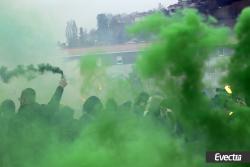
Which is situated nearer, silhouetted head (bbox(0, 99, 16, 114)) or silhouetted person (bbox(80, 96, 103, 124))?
silhouetted person (bbox(80, 96, 103, 124))

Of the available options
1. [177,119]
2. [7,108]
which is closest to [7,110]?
[7,108]

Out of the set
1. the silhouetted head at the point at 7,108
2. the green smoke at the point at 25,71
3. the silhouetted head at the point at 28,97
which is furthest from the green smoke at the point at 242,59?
the green smoke at the point at 25,71

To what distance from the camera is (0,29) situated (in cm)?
674

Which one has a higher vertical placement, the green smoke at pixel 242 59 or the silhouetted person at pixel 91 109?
the green smoke at pixel 242 59

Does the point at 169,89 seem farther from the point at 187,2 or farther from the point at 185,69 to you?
the point at 187,2

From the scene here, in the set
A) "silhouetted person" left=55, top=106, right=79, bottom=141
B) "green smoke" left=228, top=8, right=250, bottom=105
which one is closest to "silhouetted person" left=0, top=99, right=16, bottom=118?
"silhouetted person" left=55, top=106, right=79, bottom=141

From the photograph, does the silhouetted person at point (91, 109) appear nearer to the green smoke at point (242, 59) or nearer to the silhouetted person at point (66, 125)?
the silhouetted person at point (66, 125)

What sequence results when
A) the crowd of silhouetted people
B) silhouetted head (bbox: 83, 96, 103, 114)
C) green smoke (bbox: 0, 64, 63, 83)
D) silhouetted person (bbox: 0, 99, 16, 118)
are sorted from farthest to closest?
green smoke (bbox: 0, 64, 63, 83) < silhouetted head (bbox: 83, 96, 103, 114) < silhouetted person (bbox: 0, 99, 16, 118) < the crowd of silhouetted people

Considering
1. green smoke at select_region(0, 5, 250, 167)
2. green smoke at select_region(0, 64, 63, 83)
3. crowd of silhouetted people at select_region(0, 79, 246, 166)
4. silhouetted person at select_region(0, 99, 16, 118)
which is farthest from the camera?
green smoke at select_region(0, 64, 63, 83)

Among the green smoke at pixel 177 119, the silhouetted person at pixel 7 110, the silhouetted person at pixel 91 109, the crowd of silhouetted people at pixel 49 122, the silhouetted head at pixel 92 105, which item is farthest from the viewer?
the silhouetted head at pixel 92 105

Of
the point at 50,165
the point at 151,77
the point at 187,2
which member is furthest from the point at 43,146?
the point at 187,2

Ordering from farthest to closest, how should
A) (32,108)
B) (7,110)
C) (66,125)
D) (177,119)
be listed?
(7,110) < (32,108) < (66,125) < (177,119)

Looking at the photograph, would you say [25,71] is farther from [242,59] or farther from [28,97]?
[242,59]

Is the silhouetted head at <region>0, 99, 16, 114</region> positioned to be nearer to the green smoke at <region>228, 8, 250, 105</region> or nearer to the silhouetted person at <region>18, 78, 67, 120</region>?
the silhouetted person at <region>18, 78, 67, 120</region>
